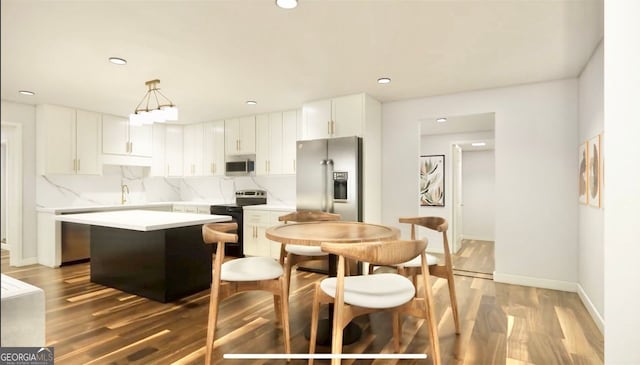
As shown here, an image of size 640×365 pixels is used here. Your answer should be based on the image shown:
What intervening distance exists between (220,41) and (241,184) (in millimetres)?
3607

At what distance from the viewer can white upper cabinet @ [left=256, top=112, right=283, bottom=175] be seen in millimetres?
5211

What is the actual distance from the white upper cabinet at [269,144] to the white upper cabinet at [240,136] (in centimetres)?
11

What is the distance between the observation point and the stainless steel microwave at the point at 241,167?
18.0 ft

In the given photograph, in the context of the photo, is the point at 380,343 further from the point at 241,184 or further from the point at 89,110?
the point at 89,110

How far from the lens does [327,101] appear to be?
176 inches

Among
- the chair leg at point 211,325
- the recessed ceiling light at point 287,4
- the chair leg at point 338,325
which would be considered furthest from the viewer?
the recessed ceiling light at point 287,4

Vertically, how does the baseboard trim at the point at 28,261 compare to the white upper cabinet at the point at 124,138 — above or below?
below

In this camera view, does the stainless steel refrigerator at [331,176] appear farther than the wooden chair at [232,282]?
Yes

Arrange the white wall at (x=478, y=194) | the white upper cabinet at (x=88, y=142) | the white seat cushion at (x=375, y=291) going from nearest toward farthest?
the white seat cushion at (x=375, y=291) < the white upper cabinet at (x=88, y=142) < the white wall at (x=478, y=194)

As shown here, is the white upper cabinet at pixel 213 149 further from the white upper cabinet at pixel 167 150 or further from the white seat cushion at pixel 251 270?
the white seat cushion at pixel 251 270

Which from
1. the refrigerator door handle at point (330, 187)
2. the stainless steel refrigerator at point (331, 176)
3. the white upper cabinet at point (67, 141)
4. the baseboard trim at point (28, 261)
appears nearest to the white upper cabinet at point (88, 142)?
the white upper cabinet at point (67, 141)

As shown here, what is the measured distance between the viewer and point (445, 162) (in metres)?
6.17

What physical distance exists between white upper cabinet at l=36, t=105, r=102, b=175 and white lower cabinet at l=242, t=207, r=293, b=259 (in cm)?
241

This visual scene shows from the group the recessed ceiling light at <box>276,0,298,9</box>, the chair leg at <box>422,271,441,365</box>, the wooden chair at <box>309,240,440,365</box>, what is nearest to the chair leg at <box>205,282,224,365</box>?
the wooden chair at <box>309,240,440,365</box>
